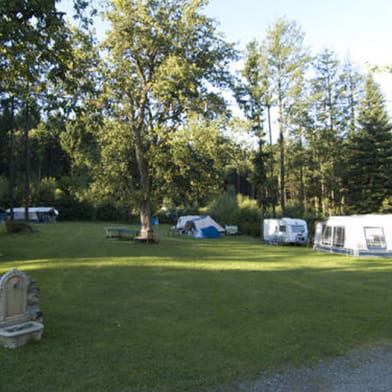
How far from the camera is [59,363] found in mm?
4219

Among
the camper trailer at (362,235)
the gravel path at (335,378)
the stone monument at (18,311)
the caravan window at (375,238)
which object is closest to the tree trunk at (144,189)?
the camper trailer at (362,235)

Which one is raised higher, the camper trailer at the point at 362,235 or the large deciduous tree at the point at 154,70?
the large deciduous tree at the point at 154,70

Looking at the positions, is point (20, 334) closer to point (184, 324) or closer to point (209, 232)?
point (184, 324)

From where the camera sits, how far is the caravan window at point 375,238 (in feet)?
52.6

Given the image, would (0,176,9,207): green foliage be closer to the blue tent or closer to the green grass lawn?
the blue tent

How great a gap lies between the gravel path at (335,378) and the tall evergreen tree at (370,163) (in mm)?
26014

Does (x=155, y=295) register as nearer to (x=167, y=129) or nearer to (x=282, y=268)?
(x=282, y=268)

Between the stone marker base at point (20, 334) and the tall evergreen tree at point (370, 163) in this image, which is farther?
the tall evergreen tree at point (370, 163)

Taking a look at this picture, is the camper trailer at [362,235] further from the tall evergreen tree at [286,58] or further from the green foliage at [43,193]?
the green foliage at [43,193]

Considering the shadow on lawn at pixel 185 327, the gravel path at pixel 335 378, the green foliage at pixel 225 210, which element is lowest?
the gravel path at pixel 335 378

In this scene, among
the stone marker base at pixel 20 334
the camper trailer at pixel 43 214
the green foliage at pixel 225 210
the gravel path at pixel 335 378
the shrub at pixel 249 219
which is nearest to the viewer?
the gravel path at pixel 335 378

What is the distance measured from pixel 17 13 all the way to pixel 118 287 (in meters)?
6.14

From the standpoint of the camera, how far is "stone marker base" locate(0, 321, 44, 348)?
4.54 meters

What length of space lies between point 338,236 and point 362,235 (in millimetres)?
1477
